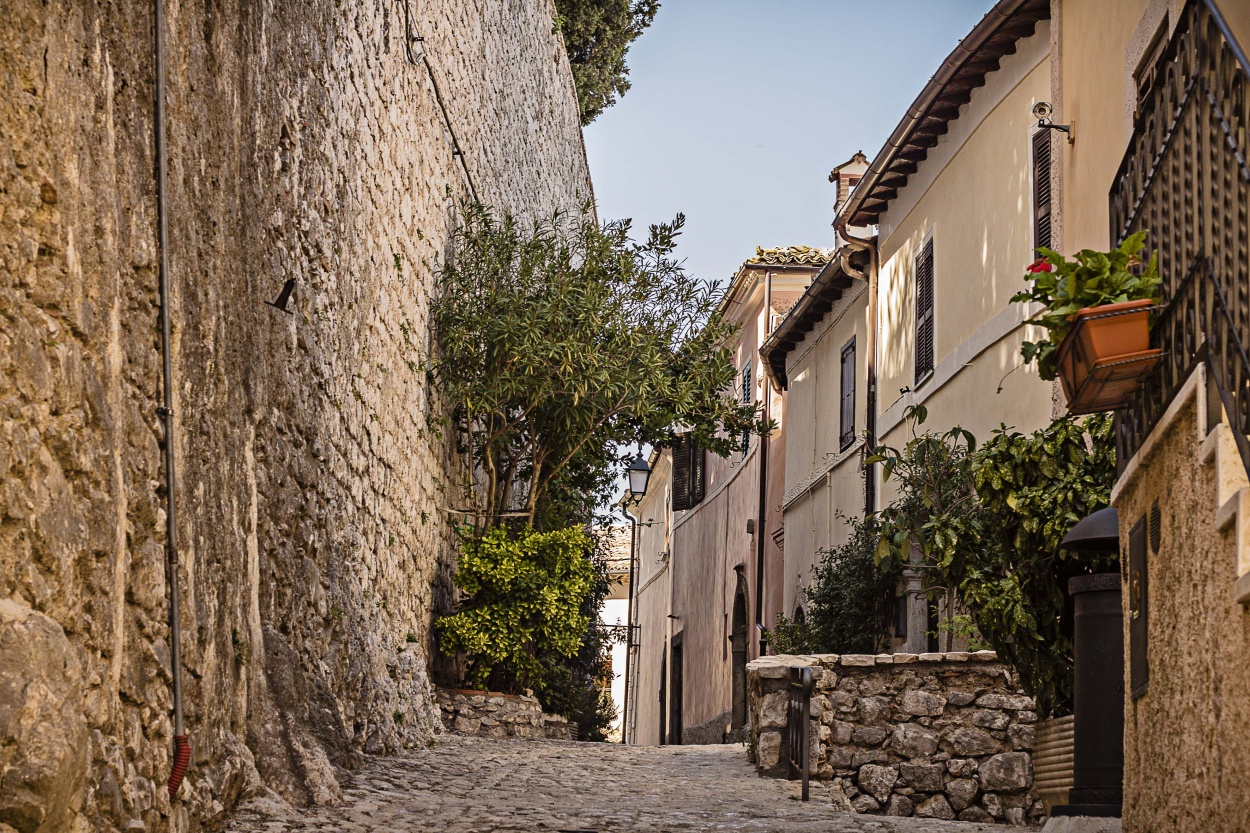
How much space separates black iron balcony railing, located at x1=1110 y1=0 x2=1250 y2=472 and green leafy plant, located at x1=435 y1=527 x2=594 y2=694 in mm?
8112

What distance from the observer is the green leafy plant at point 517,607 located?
13.0m

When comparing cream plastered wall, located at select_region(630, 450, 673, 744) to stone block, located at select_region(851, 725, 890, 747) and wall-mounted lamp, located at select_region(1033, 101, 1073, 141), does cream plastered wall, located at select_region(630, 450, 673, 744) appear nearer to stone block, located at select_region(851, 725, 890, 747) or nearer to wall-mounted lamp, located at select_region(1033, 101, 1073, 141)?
wall-mounted lamp, located at select_region(1033, 101, 1073, 141)

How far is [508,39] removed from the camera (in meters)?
16.8

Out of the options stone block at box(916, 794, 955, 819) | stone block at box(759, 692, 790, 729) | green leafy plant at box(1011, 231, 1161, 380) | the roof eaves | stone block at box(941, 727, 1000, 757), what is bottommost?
stone block at box(916, 794, 955, 819)

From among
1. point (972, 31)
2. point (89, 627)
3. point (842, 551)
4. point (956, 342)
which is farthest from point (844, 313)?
point (89, 627)

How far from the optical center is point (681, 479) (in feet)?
95.2

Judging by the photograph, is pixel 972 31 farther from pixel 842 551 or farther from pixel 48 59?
pixel 48 59

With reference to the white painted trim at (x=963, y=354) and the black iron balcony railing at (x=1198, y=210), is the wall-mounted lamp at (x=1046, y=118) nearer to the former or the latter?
the white painted trim at (x=963, y=354)

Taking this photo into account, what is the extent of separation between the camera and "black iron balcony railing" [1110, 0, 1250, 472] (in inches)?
155

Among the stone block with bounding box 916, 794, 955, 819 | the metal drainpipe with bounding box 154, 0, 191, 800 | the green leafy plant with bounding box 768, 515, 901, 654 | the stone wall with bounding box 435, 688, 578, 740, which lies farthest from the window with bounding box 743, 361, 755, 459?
the metal drainpipe with bounding box 154, 0, 191, 800

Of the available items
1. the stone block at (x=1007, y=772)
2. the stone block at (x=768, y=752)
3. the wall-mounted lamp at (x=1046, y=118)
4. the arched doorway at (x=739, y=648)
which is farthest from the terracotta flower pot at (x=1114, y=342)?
the arched doorway at (x=739, y=648)

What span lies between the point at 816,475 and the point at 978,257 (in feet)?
21.9

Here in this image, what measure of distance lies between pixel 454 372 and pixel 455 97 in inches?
109

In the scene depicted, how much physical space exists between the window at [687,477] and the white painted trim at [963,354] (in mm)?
11747
